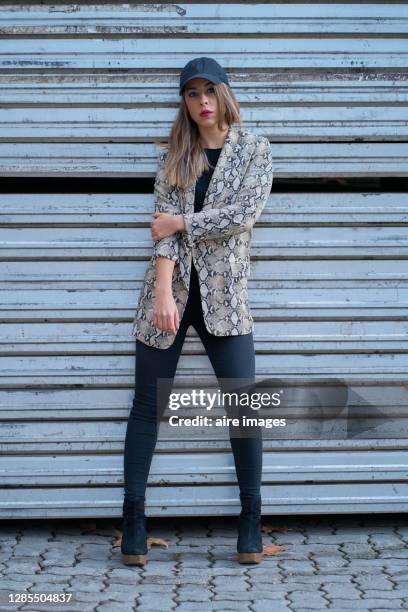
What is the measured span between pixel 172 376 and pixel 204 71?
1407 mm

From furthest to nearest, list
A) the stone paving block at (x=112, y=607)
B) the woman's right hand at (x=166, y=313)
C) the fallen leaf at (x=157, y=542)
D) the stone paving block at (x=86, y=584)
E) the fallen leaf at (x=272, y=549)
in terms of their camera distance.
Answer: the fallen leaf at (x=157, y=542)
the fallen leaf at (x=272, y=549)
the woman's right hand at (x=166, y=313)
the stone paving block at (x=86, y=584)
the stone paving block at (x=112, y=607)

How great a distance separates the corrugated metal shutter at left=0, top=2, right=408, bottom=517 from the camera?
523 cm

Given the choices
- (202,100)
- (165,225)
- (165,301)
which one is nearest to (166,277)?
(165,301)

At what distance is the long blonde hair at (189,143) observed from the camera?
16.0 ft

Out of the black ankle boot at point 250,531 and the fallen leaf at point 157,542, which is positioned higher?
the black ankle boot at point 250,531

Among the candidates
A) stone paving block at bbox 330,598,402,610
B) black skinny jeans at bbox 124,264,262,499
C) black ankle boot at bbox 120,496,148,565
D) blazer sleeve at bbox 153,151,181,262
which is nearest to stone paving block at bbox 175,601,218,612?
stone paving block at bbox 330,598,402,610

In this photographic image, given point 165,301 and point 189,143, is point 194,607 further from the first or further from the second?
point 189,143

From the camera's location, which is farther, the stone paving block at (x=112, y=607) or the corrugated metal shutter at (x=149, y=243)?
the corrugated metal shutter at (x=149, y=243)

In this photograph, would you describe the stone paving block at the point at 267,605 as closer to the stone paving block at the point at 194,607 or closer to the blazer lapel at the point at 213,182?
the stone paving block at the point at 194,607

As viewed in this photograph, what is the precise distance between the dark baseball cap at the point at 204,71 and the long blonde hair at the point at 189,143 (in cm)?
5

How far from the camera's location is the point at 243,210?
4781mm

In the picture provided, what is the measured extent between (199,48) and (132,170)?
2.22 ft

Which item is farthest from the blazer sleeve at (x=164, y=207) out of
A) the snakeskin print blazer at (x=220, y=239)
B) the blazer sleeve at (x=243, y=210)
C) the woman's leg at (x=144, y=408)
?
the woman's leg at (x=144, y=408)

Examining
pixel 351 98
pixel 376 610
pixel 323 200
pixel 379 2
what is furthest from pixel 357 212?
pixel 376 610
